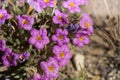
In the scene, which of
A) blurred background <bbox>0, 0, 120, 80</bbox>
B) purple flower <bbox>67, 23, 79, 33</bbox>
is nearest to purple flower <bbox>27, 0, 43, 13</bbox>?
purple flower <bbox>67, 23, 79, 33</bbox>

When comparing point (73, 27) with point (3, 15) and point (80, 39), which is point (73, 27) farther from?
point (3, 15)

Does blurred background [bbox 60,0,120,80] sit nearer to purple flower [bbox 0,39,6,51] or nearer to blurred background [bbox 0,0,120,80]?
blurred background [bbox 0,0,120,80]

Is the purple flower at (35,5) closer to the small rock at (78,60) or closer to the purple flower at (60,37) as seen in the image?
the purple flower at (60,37)

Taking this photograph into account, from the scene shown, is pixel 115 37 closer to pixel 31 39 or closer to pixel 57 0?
pixel 57 0

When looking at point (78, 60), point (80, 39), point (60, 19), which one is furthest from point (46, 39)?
point (78, 60)

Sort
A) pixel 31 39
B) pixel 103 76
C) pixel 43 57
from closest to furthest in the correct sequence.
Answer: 1. pixel 31 39
2. pixel 43 57
3. pixel 103 76

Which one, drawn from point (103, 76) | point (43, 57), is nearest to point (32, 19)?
point (43, 57)
